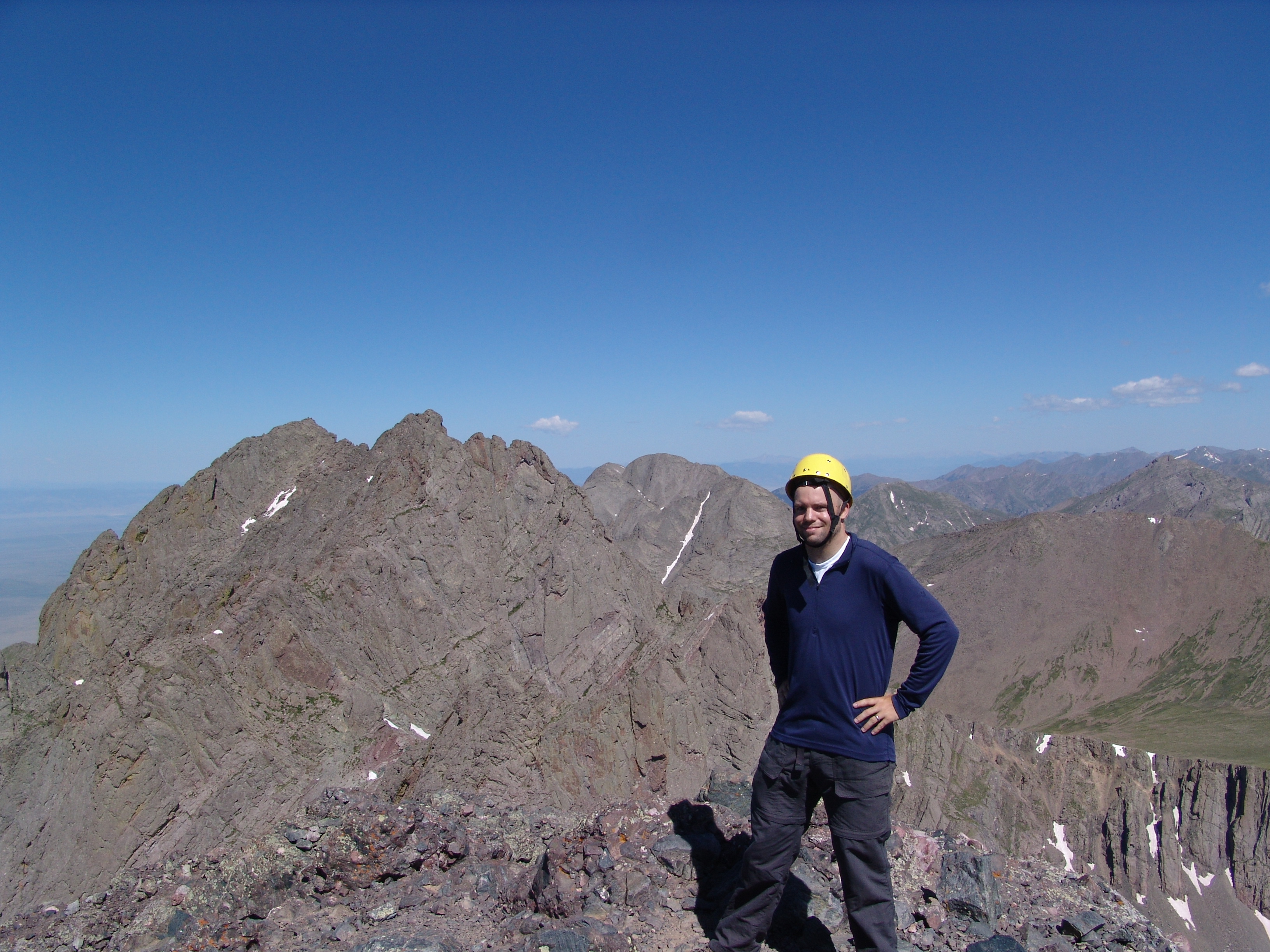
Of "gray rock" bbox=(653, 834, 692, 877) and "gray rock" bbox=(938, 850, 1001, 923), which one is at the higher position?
"gray rock" bbox=(653, 834, 692, 877)

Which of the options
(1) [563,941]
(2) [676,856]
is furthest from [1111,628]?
(1) [563,941]

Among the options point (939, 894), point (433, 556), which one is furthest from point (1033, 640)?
point (939, 894)

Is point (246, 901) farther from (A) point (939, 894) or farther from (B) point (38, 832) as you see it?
(B) point (38, 832)

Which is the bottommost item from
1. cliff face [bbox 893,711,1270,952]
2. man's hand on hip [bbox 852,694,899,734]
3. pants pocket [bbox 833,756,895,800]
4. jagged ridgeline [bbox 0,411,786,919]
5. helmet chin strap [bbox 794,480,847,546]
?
cliff face [bbox 893,711,1270,952]

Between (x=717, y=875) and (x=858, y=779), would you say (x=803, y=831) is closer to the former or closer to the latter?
(x=858, y=779)

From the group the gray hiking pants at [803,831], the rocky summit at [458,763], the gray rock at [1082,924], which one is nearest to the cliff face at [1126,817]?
the rocky summit at [458,763]

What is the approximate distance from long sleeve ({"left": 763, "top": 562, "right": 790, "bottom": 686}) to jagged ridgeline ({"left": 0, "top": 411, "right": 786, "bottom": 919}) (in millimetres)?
20094

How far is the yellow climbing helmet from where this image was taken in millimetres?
6367

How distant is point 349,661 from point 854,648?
3542cm

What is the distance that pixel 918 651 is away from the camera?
6113 millimetres

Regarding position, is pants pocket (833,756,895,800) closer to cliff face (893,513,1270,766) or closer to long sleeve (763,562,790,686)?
long sleeve (763,562,790,686)

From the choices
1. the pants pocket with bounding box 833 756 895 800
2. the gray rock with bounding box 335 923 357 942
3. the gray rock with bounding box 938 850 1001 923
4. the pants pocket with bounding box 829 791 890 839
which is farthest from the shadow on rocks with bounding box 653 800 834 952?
the gray rock with bounding box 335 923 357 942

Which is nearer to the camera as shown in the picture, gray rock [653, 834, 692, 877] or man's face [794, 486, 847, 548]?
man's face [794, 486, 847, 548]

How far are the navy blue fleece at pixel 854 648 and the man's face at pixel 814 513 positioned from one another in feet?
0.95
